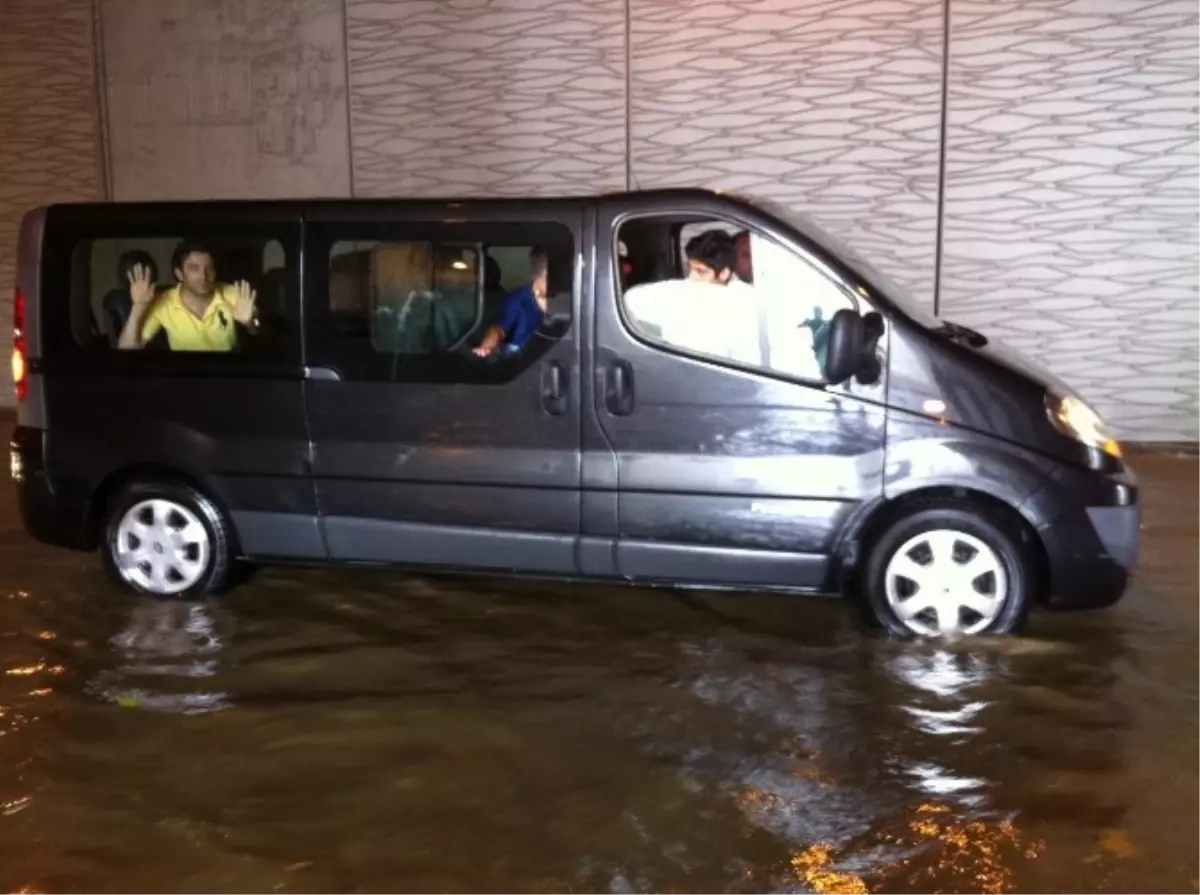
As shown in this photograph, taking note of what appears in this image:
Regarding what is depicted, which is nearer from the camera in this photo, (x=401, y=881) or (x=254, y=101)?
(x=401, y=881)

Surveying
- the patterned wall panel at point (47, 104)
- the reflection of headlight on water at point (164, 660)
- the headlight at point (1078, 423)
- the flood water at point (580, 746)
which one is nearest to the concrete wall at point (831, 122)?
the patterned wall panel at point (47, 104)

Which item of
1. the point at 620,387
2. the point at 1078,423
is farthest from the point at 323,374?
the point at 1078,423

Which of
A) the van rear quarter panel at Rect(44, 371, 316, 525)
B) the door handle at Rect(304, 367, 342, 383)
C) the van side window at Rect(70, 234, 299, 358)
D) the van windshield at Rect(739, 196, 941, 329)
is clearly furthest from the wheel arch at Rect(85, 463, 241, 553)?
the van windshield at Rect(739, 196, 941, 329)

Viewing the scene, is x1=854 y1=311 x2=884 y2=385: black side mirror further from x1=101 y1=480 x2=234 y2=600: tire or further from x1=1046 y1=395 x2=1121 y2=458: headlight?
x1=101 y1=480 x2=234 y2=600: tire

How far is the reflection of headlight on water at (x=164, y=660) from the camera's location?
184 inches

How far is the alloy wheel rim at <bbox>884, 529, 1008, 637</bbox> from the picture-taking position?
5.02m

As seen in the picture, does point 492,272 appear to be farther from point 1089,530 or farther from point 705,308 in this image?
point 1089,530

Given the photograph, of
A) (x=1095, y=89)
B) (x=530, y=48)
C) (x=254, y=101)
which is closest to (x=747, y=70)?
(x=530, y=48)

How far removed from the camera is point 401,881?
11.3ft

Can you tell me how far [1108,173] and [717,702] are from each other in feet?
19.2

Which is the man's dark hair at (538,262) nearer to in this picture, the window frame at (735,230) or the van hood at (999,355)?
the window frame at (735,230)

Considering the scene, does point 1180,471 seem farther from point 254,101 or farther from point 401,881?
point 254,101

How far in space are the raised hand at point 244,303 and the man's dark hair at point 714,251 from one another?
1.95 m

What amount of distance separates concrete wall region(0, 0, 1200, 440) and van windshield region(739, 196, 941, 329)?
12.7ft
